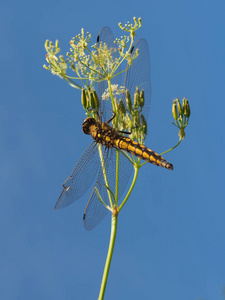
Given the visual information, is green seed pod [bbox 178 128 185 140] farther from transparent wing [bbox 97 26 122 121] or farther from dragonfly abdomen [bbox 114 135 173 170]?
transparent wing [bbox 97 26 122 121]

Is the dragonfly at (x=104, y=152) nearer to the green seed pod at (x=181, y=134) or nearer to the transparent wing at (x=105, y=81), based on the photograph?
the transparent wing at (x=105, y=81)

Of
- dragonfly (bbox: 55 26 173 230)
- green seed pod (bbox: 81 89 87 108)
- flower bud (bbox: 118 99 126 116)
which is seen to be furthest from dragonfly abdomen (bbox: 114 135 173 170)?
green seed pod (bbox: 81 89 87 108)

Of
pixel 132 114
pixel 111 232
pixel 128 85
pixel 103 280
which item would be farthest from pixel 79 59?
pixel 103 280

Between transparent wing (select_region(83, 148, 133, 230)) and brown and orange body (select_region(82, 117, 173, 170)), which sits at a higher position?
brown and orange body (select_region(82, 117, 173, 170))

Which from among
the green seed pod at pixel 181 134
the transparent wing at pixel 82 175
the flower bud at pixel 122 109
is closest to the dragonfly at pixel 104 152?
the transparent wing at pixel 82 175

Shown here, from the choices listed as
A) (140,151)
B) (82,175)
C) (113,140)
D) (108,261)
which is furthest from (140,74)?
(108,261)

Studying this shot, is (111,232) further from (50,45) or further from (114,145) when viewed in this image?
(50,45)

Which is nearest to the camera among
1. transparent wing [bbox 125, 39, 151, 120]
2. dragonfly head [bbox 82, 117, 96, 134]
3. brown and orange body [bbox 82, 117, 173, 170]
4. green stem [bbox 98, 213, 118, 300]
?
green stem [bbox 98, 213, 118, 300]

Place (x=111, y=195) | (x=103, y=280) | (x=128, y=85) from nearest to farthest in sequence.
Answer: (x=103, y=280) < (x=111, y=195) < (x=128, y=85)
